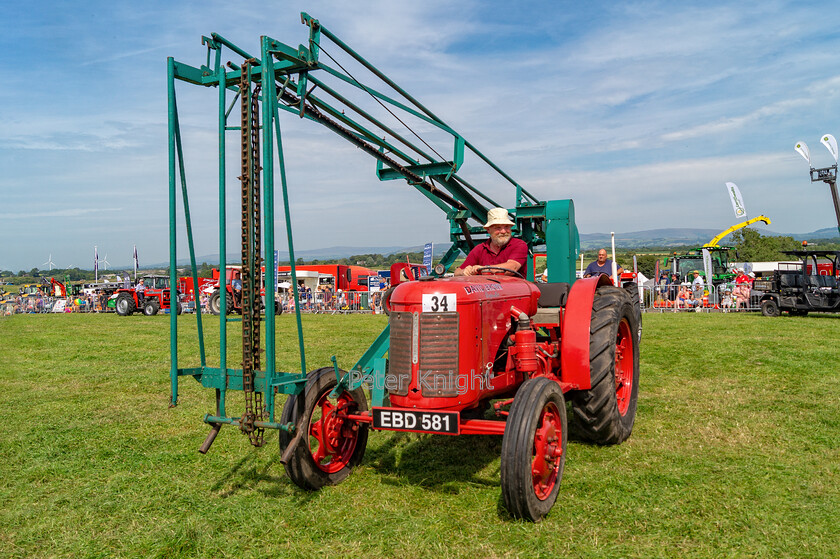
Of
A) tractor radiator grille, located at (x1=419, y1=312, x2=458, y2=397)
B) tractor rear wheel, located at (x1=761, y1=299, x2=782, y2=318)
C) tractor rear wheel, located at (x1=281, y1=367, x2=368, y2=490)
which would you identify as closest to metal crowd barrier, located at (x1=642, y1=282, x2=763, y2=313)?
tractor rear wheel, located at (x1=761, y1=299, x2=782, y2=318)

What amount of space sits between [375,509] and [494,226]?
2.68 meters

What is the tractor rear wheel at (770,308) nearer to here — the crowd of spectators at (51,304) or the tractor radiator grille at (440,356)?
the tractor radiator grille at (440,356)

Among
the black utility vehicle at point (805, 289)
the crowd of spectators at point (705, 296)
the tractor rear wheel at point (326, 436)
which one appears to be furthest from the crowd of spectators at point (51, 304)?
the tractor rear wheel at point (326, 436)

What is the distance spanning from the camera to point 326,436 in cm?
445

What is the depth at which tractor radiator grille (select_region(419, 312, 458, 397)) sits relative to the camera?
395cm

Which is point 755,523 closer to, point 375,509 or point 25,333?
point 375,509

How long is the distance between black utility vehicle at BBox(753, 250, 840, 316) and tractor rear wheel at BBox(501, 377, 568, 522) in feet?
54.3

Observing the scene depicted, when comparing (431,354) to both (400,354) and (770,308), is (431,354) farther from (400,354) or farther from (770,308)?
(770,308)

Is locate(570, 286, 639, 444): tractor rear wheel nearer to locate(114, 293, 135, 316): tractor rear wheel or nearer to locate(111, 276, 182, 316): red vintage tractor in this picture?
locate(111, 276, 182, 316): red vintage tractor

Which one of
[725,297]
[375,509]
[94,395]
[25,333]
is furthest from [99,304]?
[375,509]

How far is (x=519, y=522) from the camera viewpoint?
3.64 meters

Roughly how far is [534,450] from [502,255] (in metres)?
2.05

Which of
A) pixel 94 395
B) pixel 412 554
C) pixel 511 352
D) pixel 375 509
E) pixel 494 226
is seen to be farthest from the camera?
pixel 94 395

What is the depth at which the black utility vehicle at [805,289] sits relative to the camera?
1717 cm
